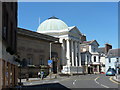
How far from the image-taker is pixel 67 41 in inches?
2970

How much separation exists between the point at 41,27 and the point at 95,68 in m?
29.3

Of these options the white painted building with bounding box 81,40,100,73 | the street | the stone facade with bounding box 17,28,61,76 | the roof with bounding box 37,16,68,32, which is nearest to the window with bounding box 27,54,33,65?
the stone facade with bounding box 17,28,61,76

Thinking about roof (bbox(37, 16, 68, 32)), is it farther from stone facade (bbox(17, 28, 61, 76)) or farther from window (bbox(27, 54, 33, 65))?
window (bbox(27, 54, 33, 65))

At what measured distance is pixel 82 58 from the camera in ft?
299

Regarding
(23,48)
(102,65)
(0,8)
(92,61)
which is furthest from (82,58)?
(0,8)

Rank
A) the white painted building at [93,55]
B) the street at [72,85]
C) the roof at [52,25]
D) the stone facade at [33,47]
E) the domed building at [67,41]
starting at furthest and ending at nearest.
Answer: the white painted building at [93,55], the roof at [52,25], the domed building at [67,41], the stone facade at [33,47], the street at [72,85]

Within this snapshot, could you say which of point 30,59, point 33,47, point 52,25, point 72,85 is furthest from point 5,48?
point 52,25

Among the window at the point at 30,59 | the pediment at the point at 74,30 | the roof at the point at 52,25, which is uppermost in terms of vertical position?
the roof at the point at 52,25

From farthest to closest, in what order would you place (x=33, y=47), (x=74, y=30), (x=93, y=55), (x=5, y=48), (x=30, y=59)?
(x=93, y=55) < (x=74, y=30) < (x=33, y=47) < (x=30, y=59) < (x=5, y=48)

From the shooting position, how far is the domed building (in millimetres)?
75312

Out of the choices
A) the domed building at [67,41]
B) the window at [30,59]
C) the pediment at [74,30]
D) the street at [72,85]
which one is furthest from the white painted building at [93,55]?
the street at [72,85]

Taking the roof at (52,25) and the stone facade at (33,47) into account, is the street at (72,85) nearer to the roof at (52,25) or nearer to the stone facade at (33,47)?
the stone facade at (33,47)

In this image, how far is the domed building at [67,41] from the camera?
75312 mm

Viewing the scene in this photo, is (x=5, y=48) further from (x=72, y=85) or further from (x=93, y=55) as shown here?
(x=93, y=55)
